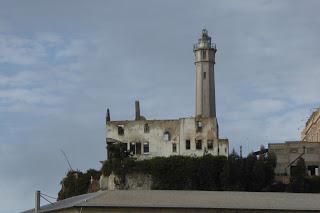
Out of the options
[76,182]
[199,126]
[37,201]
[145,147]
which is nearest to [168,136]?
[145,147]

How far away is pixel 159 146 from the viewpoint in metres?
109

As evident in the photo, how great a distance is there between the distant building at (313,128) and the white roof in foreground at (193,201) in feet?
141

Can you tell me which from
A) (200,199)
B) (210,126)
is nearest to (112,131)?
(210,126)

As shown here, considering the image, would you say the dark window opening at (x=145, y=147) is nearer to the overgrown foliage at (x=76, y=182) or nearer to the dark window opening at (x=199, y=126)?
the overgrown foliage at (x=76, y=182)

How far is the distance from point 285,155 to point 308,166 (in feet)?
9.99

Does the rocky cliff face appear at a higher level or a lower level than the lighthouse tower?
lower

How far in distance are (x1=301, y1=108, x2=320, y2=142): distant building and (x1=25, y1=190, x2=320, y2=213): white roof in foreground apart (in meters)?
43.1

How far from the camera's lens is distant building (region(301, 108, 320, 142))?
119400 millimetres

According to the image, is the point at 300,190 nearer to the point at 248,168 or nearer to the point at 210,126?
the point at 248,168

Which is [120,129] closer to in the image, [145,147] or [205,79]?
[145,147]

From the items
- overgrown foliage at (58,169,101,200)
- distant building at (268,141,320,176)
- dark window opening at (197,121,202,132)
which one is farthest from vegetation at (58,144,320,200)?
dark window opening at (197,121,202,132)

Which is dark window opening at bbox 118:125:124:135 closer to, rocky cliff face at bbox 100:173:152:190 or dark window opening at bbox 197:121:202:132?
rocky cliff face at bbox 100:173:152:190

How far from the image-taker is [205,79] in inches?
4756

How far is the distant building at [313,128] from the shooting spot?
119 metres
